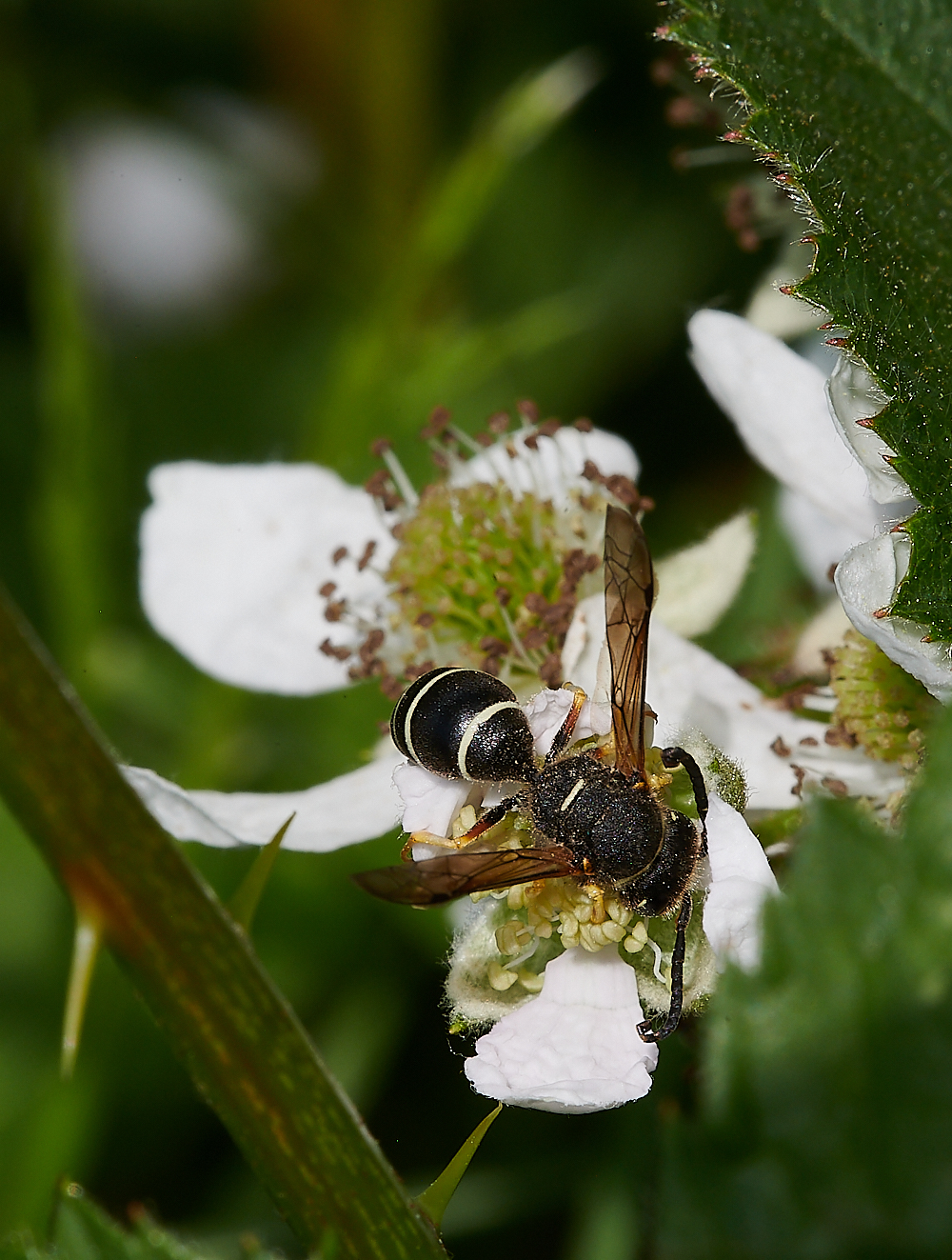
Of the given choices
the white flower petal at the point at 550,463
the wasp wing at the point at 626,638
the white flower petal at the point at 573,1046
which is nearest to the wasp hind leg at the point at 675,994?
the white flower petal at the point at 573,1046

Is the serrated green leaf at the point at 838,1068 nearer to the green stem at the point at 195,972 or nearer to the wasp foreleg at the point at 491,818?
the green stem at the point at 195,972

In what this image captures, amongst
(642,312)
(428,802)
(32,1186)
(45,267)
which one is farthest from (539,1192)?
(642,312)

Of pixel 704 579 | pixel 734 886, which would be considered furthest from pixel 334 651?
pixel 734 886

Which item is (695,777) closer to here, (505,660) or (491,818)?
(491,818)

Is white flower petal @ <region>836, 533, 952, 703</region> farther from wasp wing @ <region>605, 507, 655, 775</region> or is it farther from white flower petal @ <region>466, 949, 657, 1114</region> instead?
white flower petal @ <region>466, 949, 657, 1114</region>

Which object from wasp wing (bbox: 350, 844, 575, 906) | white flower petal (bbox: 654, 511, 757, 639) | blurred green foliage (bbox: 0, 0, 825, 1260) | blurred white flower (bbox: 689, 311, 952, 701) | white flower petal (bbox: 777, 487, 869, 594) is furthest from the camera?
blurred green foliage (bbox: 0, 0, 825, 1260)

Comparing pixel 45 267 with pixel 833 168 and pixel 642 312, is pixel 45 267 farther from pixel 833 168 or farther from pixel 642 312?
pixel 833 168

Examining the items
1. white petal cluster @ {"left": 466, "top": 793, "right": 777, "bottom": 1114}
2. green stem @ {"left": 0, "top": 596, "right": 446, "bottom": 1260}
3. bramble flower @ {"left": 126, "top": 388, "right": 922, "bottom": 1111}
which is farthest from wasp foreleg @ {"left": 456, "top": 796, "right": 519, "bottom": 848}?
green stem @ {"left": 0, "top": 596, "right": 446, "bottom": 1260}

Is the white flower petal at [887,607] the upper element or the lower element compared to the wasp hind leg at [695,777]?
upper
